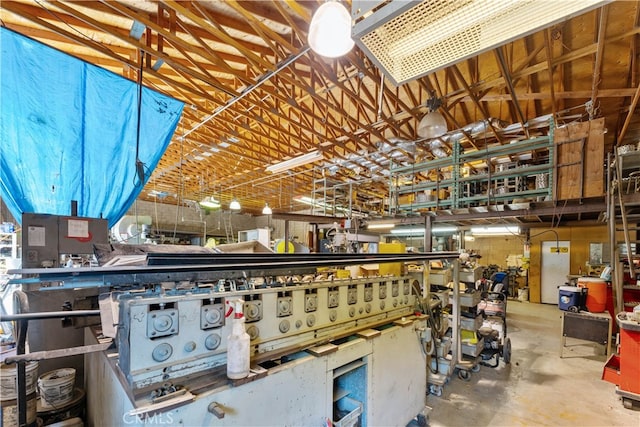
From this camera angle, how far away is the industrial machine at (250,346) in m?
0.98

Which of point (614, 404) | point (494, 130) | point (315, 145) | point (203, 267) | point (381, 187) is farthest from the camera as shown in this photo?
point (381, 187)

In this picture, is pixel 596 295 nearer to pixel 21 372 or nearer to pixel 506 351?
pixel 506 351

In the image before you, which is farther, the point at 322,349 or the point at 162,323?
the point at 322,349

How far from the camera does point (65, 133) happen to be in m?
2.61

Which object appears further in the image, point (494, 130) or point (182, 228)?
point (182, 228)

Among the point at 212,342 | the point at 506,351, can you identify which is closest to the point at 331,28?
the point at 212,342

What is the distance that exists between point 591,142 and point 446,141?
8.84 feet

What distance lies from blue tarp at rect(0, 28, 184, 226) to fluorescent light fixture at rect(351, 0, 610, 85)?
288 centimetres

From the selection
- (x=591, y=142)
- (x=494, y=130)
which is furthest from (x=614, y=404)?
(x=494, y=130)

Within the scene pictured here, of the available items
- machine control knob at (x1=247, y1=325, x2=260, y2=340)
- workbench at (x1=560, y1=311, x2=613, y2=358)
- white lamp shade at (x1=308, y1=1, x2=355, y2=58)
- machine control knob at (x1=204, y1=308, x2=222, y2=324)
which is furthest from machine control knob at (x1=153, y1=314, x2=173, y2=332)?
workbench at (x1=560, y1=311, x2=613, y2=358)

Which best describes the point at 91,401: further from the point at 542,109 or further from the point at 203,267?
the point at 542,109

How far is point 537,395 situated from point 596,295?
6.30 ft

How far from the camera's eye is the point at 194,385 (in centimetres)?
105

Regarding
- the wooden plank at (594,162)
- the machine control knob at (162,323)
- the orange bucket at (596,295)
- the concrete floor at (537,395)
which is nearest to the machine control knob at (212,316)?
the machine control knob at (162,323)
